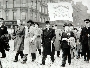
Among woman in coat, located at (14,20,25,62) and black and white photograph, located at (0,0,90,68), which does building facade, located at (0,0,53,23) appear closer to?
black and white photograph, located at (0,0,90,68)

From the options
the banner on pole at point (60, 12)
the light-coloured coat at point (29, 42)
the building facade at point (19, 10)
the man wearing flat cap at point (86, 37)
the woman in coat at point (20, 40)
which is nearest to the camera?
the banner on pole at point (60, 12)

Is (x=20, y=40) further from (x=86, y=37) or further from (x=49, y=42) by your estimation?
(x=86, y=37)

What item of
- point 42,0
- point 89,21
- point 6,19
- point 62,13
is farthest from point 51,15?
point 42,0

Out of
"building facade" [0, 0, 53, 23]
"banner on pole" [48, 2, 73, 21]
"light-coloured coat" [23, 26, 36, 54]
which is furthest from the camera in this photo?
"building facade" [0, 0, 53, 23]

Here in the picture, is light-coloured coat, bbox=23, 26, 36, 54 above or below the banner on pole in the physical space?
below

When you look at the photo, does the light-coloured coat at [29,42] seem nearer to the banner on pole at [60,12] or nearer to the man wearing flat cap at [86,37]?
the banner on pole at [60,12]

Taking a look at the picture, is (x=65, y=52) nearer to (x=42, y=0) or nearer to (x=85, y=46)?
(x=85, y=46)

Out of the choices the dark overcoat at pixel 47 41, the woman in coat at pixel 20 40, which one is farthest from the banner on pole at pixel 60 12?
the woman in coat at pixel 20 40

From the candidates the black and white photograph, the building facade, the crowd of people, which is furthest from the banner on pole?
the building facade

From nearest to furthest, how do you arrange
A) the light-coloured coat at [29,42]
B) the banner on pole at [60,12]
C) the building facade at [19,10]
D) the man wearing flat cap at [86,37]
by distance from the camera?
the banner on pole at [60,12], the light-coloured coat at [29,42], the man wearing flat cap at [86,37], the building facade at [19,10]

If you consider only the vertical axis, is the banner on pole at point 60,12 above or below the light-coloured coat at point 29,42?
above

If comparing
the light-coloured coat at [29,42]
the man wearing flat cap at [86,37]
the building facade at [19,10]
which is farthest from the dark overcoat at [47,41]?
the building facade at [19,10]

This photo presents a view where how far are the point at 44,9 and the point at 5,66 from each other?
160ft

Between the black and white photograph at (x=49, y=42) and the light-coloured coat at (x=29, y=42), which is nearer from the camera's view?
the black and white photograph at (x=49, y=42)
